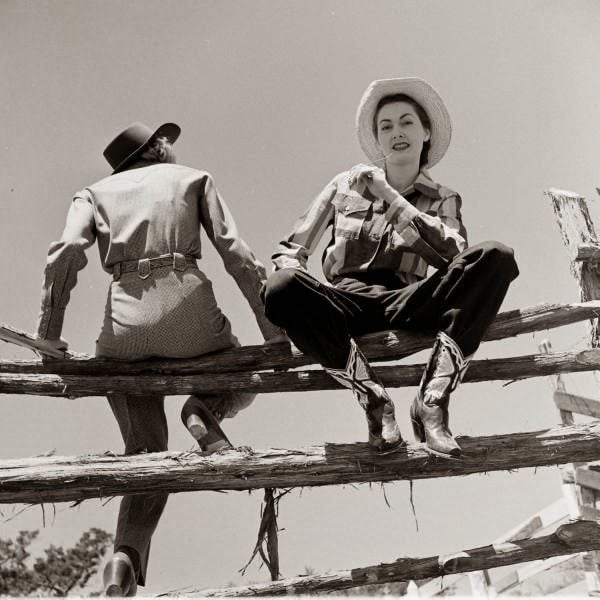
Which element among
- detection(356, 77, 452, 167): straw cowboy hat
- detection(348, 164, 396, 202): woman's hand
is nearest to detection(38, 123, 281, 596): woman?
detection(348, 164, 396, 202): woman's hand

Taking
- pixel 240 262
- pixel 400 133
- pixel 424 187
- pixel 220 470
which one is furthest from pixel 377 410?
pixel 400 133

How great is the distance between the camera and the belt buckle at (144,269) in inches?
151

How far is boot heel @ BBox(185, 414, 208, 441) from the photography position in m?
3.55

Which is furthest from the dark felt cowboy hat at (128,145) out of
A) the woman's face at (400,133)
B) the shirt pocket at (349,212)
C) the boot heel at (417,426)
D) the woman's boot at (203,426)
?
the boot heel at (417,426)

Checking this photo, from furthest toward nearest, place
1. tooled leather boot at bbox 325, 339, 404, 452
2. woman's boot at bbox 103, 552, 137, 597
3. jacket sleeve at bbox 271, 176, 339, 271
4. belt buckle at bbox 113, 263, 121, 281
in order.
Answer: belt buckle at bbox 113, 263, 121, 281 < jacket sleeve at bbox 271, 176, 339, 271 < tooled leather boot at bbox 325, 339, 404, 452 < woman's boot at bbox 103, 552, 137, 597

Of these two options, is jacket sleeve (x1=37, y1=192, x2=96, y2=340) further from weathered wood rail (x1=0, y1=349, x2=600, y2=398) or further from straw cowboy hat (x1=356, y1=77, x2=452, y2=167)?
straw cowboy hat (x1=356, y1=77, x2=452, y2=167)

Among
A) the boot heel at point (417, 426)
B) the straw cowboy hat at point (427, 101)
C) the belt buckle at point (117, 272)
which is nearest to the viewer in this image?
the boot heel at point (417, 426)

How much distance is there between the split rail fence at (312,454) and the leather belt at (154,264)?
1.53 feet

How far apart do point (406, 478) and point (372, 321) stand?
80cm

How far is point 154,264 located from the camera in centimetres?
385

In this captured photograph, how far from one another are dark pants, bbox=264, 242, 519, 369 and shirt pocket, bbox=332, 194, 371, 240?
54cm

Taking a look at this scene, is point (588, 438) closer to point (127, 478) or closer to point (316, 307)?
point (316, 307)

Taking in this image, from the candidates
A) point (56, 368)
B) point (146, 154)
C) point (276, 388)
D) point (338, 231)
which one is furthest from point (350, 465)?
point (146, 154)

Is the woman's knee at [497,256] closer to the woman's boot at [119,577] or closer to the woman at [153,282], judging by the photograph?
the woman at [153,282]
